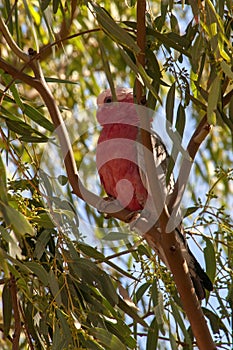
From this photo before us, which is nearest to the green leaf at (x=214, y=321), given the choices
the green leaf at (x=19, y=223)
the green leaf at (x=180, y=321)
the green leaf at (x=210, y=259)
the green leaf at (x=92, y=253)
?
the green leaf at (x=210, y=259)

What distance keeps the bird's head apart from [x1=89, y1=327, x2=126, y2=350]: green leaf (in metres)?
0.84

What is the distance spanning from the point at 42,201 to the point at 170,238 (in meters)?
0.26

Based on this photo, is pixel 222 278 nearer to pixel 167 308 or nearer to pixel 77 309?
pixel 167 308

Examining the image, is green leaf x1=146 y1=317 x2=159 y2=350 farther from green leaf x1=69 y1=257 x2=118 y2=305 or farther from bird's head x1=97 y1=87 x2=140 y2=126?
bird's head x1=97 y1=87 x2=140 y2=126

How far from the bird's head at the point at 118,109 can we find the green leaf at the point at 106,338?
A: 0.84m

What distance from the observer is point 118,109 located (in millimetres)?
2164

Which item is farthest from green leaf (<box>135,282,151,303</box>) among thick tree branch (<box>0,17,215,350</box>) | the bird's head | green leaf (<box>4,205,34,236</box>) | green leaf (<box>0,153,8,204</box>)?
green leaf (<box>4,205,34,236</box>)

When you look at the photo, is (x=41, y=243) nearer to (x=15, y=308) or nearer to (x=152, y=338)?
(x=15, y=308)

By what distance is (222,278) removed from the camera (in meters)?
1.80

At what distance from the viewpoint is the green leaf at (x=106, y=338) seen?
1352 mm

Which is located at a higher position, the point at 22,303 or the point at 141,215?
the point at 141,215

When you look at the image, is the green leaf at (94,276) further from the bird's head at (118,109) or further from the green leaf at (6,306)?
the bird's head at (118,109)

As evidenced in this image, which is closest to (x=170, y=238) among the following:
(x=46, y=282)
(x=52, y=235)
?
(x=52, y=235)

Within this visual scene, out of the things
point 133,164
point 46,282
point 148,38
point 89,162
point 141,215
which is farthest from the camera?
point 89,162
